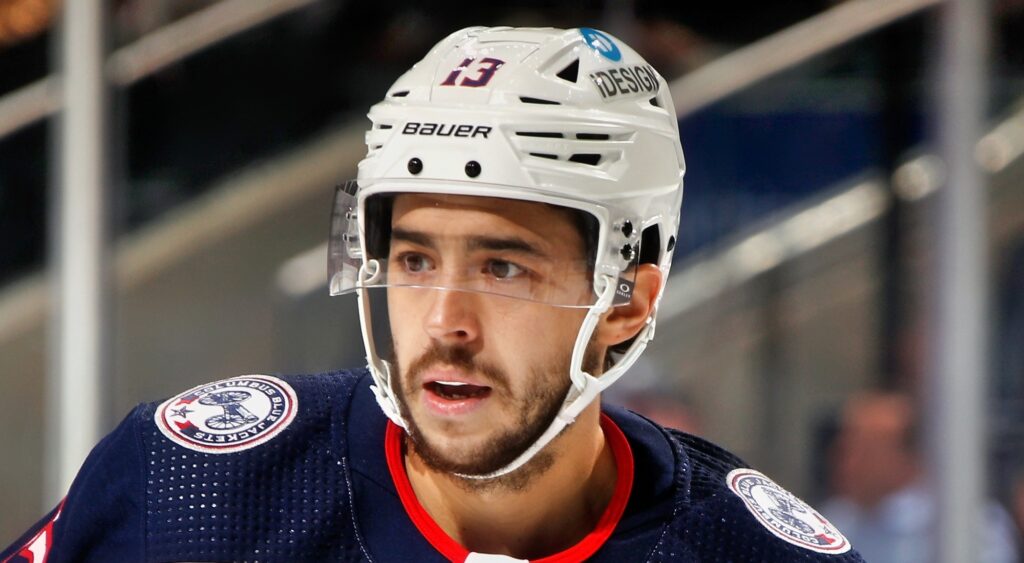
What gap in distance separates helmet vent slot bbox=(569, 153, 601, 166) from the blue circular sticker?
0.13 metres

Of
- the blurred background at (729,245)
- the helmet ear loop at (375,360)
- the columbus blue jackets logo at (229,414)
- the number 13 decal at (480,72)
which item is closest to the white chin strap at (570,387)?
the helmet ear loop at (375,360)

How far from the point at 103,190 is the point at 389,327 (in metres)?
1.62

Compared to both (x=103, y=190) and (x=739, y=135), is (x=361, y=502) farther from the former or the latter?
(x=739, y=135)

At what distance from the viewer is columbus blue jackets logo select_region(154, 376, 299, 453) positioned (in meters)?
1.37

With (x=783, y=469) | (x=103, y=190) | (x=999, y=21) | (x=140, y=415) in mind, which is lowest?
(x=783, y=469)

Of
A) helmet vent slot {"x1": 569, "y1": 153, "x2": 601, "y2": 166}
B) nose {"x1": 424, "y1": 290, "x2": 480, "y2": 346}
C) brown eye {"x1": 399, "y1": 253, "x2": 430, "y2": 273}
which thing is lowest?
nose {"x1": 424, "y1": 290, "x2": 480, "y2": 346}

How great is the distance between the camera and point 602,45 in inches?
57.5

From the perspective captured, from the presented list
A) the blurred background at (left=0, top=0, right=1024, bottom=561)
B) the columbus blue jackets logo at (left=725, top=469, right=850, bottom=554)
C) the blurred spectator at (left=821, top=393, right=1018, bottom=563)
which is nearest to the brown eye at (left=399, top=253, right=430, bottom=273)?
the columbus blue jackets logo at (left=725, top=469, right=850, bottom=554)

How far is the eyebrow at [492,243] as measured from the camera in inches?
51.9

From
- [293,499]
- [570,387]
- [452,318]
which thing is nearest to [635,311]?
[570,387]

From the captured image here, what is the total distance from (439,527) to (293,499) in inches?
5.6

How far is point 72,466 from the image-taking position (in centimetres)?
289

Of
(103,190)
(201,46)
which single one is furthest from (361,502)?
(201,46)

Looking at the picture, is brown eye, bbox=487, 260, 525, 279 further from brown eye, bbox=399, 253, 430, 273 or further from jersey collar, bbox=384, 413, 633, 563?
jersey collar, bbox=384, 413, 633, 563
